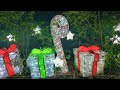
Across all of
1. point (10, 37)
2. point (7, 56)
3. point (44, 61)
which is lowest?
point (44, 61)

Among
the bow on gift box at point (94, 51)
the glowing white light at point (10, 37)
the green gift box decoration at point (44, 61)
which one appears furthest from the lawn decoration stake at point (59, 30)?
the glowing white light at point (10, 37)

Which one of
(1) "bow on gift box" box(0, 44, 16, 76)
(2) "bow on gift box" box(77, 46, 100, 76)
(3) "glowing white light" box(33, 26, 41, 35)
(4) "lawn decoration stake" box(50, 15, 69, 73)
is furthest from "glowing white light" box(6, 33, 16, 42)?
(2) "bow on gift box" box(77, 46, 100, 76)

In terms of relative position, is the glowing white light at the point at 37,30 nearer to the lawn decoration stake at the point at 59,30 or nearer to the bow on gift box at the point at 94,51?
the lawn decoration stake at the point at 59,30

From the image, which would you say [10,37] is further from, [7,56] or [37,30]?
[37,30]

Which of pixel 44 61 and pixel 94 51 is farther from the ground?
pixel 94 51

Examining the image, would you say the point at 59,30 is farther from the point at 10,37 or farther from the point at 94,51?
the point at 10,37

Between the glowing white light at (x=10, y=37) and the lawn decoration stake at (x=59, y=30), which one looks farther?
the glowing white light at (x=10, y=37)

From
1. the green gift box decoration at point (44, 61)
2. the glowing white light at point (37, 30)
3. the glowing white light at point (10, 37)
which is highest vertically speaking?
the glowing white light at point (37, 30)

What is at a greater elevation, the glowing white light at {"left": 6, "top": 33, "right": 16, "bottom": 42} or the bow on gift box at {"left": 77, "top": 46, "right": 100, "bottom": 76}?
the glowing white light at {"left": 6, "top": 33, "right": 16, "bottom": 42}

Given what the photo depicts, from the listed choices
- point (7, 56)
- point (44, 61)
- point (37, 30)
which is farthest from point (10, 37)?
point (44, 61)

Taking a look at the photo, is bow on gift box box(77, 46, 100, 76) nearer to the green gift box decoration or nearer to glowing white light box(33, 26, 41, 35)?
the green gift box decoration
